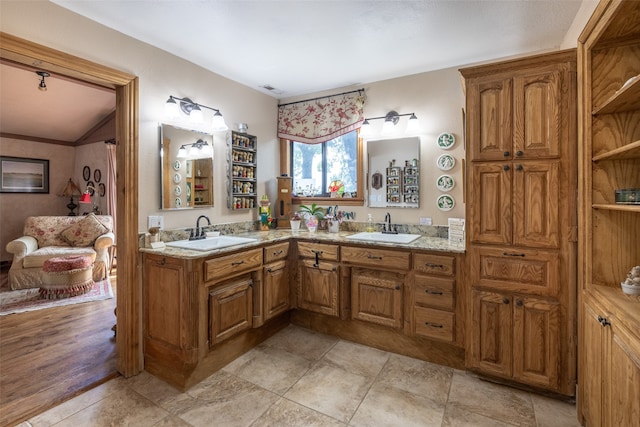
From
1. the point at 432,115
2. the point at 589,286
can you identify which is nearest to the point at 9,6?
the point at 432,115

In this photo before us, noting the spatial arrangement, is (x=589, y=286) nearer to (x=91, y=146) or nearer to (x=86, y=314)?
(x=86, y=314)

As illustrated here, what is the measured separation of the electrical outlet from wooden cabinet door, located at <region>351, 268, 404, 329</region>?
63.7 inches

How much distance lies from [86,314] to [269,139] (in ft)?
9.10

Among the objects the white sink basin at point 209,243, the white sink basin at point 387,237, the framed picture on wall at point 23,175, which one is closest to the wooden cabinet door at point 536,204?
the white sink basin at point 387,237

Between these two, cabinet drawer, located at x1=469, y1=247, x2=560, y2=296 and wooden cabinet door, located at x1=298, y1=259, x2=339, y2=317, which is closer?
cabinet drawer, located at x1=469, y1=247, x2=560, y2=296

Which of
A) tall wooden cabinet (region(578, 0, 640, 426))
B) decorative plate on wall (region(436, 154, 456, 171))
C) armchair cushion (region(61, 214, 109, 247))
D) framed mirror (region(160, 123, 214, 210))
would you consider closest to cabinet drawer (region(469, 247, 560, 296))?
tall wooden cabinet (region(578, 0, 640, 426))

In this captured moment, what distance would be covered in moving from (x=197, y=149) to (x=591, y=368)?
10.00 feet

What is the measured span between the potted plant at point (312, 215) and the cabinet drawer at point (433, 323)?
1322 mm

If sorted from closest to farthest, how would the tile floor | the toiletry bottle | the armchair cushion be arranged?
the tile floor → the toiletry bottle → the armchair cushion

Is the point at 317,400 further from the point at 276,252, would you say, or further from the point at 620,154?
the point at 620,154

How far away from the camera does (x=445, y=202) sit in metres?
2.78

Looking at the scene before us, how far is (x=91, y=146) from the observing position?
5.78 metres

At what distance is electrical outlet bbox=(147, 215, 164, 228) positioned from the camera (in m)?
2.34

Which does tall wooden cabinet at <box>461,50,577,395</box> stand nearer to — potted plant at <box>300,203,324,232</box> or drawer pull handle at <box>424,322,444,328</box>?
drawer pull handle at <box>424,322,444,328</box>
